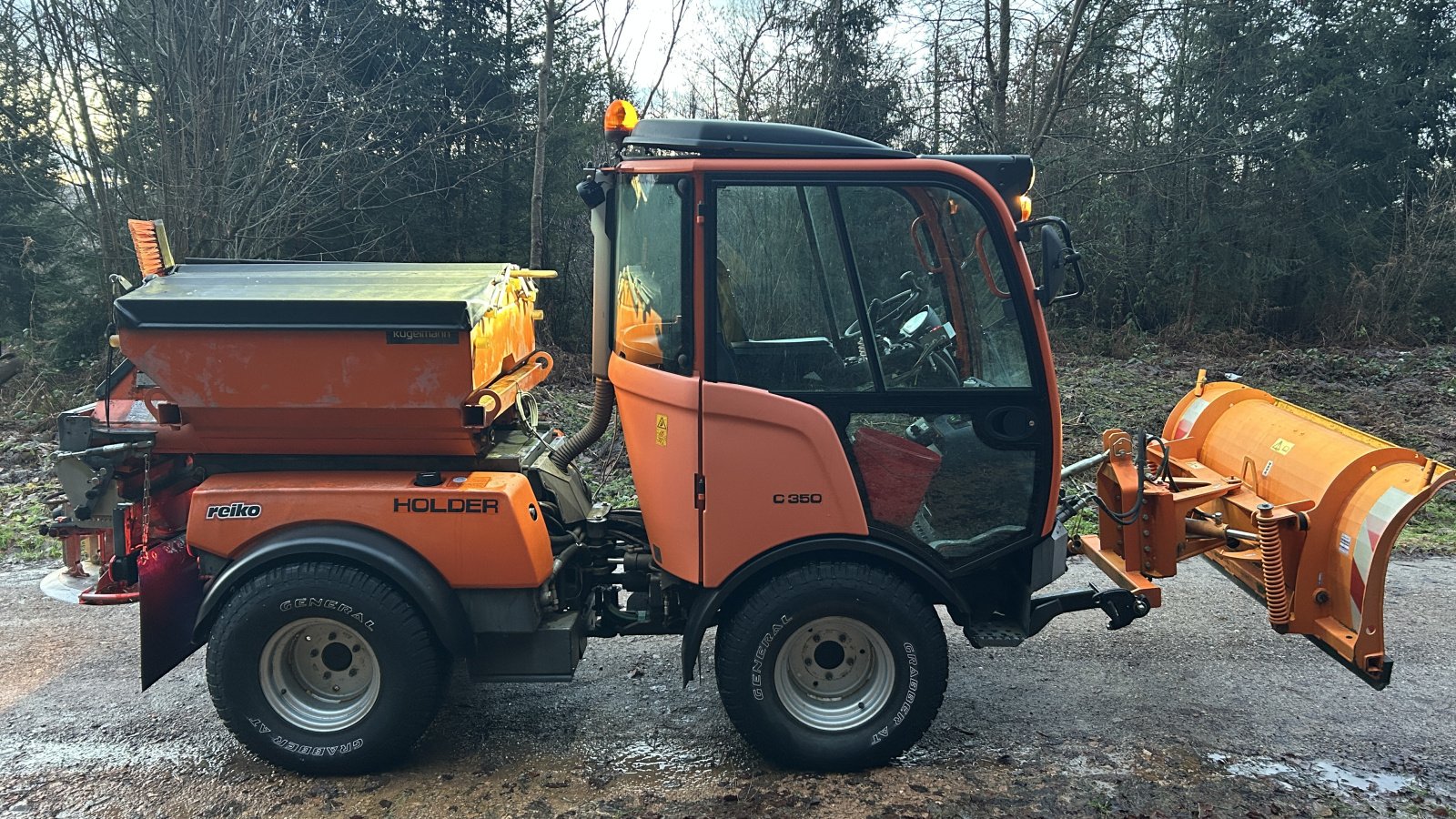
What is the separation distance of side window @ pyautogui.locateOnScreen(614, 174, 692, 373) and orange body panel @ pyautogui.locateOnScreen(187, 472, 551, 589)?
801mm

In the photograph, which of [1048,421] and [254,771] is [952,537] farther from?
[254,771]

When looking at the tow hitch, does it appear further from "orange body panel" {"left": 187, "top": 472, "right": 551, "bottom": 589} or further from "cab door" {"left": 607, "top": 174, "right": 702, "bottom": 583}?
"orange body panel" {"left": 187, "top": 472, "right": 551, "bottom": 589}

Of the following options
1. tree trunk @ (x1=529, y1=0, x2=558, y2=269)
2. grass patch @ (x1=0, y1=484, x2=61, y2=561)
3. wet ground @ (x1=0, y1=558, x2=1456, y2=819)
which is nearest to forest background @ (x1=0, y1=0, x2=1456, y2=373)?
tree trunk @ (x1=529, y1=0, x2=558, y2=269)

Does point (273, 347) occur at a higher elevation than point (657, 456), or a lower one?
higher

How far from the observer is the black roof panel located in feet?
11.3

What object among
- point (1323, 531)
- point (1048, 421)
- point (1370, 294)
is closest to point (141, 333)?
point (1048, 421)

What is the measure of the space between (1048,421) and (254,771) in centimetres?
337

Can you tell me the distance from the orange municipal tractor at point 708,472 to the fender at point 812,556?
0.05 ft

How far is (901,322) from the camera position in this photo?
3494mm

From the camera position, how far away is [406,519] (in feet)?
11.6

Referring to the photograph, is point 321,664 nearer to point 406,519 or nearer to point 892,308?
point 406,519

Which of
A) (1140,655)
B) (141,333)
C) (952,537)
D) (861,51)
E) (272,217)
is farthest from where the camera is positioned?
(861,51)

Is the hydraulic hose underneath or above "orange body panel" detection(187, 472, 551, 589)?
above

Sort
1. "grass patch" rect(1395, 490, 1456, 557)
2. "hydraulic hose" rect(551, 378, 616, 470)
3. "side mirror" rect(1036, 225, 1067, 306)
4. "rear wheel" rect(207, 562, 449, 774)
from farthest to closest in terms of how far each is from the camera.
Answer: "grass patch" rect(1395, 490, 1456, 557), "hydraulic hose" rect(551, 378, 616, 470), "rear wheel" rect(207, 562, 449, 774), "side mirror" rect(1036, 225, 1067, 306)
